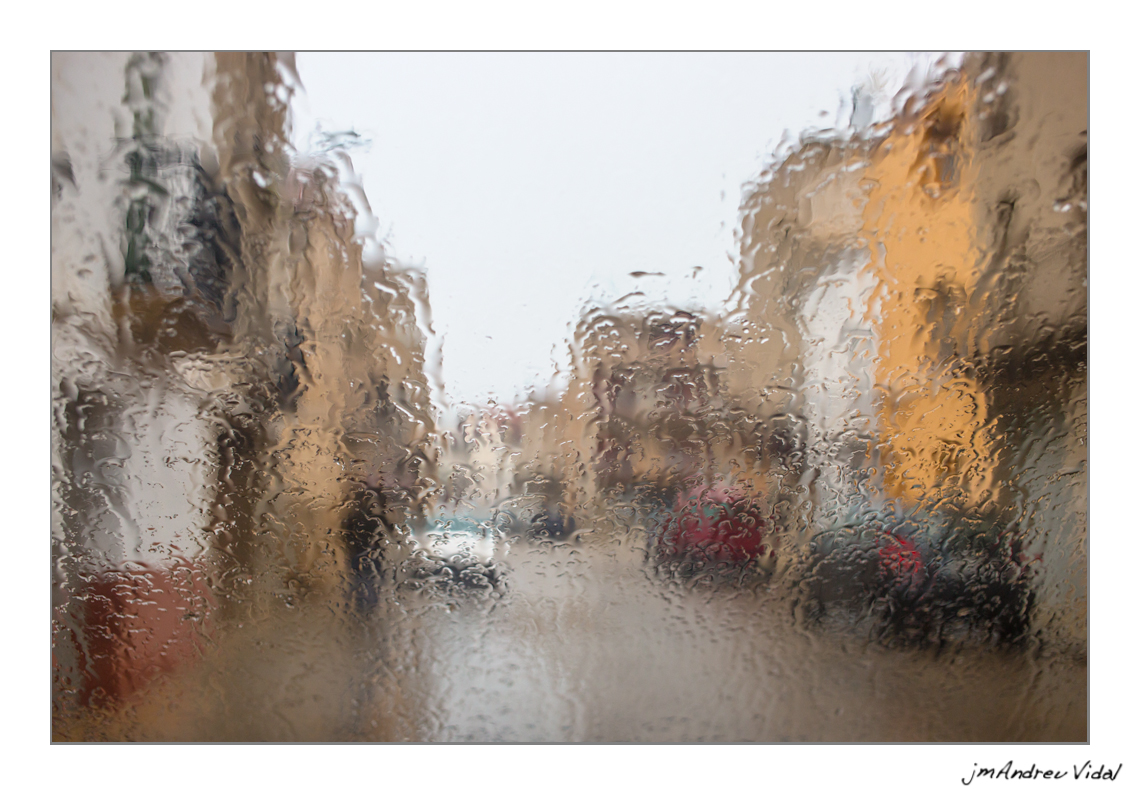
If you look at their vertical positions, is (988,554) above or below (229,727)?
above

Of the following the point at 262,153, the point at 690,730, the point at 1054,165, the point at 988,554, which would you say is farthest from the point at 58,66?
the point at 988,554

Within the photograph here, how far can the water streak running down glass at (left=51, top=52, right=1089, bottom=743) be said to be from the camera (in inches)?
44.7

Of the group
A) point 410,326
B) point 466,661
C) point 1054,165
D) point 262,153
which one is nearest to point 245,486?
point 410,326

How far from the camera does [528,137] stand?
3.78 ft

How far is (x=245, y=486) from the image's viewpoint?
116 centimetres

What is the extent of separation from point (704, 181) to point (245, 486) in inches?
52.5

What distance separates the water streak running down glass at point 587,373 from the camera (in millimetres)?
1135

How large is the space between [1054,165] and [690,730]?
1617 millimetres

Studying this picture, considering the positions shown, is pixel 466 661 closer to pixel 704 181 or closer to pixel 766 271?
pixel 766 271

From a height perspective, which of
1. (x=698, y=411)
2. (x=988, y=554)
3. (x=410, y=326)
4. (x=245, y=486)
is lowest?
(x=988, y=554)

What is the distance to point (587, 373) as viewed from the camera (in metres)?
1.15
